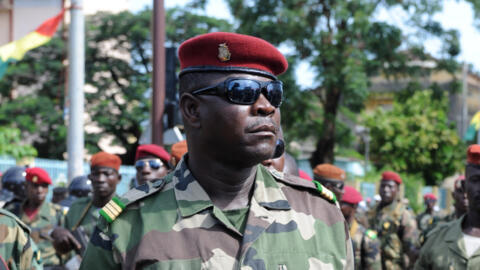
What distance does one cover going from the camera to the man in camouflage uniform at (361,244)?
21.0 ft

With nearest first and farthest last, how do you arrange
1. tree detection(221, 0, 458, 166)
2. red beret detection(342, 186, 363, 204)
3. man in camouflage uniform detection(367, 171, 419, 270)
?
red beret detection(342, 186, 363, 204), man in camouflage uniform detection(367, 171, 419, 270), tree detection(221, 0, 458, 166)

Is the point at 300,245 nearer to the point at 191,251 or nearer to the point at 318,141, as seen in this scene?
the point at 191,251

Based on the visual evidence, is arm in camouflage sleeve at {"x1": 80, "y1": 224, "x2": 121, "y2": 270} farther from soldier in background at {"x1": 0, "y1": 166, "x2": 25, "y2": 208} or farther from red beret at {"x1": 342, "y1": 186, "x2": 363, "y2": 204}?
soldier in background at {"x1": 0, "y1": 166, "x2": 25, "y2": 208}

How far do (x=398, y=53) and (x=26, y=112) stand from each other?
16585 mm

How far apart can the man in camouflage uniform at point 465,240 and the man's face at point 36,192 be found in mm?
4659

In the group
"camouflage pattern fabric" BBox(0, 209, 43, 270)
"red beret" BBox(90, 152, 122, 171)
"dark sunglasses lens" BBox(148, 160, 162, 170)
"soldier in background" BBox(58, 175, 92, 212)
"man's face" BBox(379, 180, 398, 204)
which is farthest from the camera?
"soldier in background" BBox(58, 175, 92, 212)

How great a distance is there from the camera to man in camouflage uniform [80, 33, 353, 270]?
7.36 ft

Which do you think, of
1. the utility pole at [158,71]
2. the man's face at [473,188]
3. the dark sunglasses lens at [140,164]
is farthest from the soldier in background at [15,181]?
the man's face at [473,188]

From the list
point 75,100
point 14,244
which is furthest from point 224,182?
point 75,100

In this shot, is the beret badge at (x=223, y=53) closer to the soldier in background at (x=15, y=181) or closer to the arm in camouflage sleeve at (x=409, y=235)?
the arm in camouflage sleeve at (x=409, y=235)

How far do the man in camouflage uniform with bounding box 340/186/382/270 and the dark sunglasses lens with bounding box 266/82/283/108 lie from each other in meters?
4.21

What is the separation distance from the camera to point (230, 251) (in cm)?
227

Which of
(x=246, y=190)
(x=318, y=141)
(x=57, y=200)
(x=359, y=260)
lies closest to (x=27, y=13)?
(x=318, y=141)

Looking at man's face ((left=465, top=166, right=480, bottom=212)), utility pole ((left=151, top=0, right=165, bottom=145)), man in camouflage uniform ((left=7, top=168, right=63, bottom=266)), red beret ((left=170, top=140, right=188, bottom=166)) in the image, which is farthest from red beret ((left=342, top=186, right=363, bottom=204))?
man in camouflage uniform ((left=7, top=168, right=63, bottom=266))
